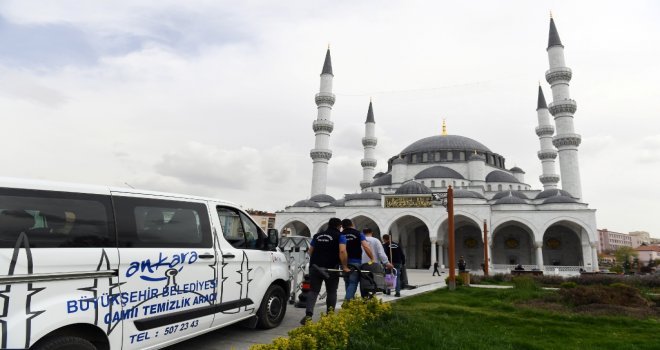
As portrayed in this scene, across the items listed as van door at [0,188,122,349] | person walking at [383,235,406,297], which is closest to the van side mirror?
van door at [0,188,122,349]

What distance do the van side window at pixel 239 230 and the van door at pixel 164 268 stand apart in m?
0.39

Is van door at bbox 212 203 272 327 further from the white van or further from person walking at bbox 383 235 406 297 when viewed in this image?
person walking at bbox 383 235 406 297

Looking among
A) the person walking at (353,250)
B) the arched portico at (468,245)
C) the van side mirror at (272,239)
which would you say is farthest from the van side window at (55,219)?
the arched portico at (468,245)

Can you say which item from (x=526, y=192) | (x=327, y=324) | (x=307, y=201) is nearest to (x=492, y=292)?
(x=327, y=324)

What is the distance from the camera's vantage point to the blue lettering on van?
3.68 m

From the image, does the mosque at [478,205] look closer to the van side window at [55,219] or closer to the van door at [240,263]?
the van door at [240,263]

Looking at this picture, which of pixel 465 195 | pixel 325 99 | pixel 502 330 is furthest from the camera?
pixel 325 99

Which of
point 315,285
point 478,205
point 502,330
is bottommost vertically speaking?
point 502,330

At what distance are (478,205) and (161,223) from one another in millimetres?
29387

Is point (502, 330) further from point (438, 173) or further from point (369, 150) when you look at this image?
point (369, 150)

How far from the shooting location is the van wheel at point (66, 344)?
293 cm

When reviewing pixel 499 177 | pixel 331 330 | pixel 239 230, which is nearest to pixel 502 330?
pixel 331 330

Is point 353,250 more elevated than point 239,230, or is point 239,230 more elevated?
point 239,230

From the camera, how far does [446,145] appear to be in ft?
148
